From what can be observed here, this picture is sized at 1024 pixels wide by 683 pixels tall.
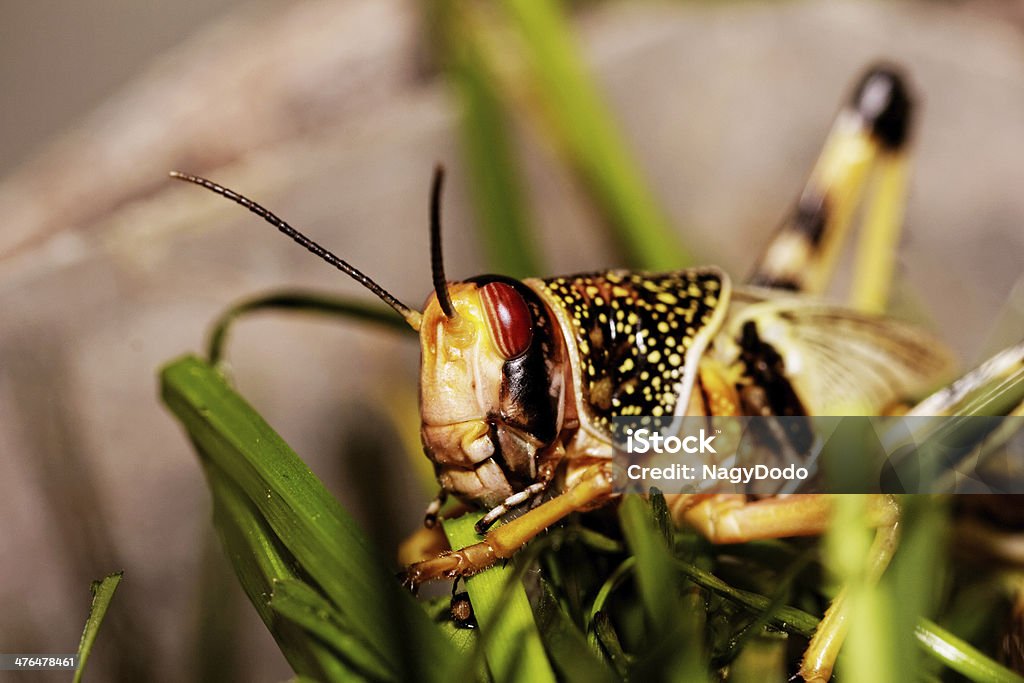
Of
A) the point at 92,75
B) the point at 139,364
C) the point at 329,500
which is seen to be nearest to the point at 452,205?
the point at 139,364

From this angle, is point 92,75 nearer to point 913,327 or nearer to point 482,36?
point 482,36

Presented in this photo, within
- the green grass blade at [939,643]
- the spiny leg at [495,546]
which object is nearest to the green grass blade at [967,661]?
the green grass blade at [939,643]

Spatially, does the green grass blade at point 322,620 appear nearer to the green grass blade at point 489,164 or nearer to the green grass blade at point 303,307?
the green grass blade at point 303,307

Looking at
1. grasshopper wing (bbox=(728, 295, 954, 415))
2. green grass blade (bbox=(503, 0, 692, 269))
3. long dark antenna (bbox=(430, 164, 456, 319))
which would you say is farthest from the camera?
green grass blade (bbox=(503, 0, 692, 269))

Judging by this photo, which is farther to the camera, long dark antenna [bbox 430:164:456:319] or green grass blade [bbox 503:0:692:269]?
green grass blade [bbox 503:0:692:269]

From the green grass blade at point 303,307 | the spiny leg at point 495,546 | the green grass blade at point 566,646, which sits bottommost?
the green grass blade at point 566,646

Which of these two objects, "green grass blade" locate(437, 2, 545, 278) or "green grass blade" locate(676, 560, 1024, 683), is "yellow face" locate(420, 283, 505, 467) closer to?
"green grass blade" locate(676, 560, 1024, 683)
